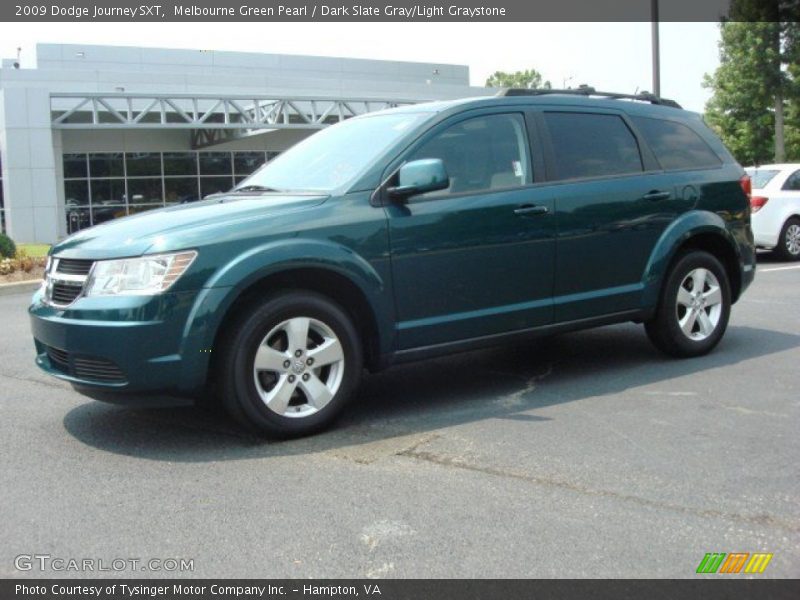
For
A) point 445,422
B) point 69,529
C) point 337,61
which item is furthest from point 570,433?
point 337,61

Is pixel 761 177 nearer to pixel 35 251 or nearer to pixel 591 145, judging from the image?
pixel 591 145

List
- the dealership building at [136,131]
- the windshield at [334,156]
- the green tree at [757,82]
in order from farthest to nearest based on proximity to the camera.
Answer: the dealership building at [136,131], the green tree at [757,82], the windshield at [334,156]

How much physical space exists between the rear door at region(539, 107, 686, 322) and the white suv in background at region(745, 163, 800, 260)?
325 inches

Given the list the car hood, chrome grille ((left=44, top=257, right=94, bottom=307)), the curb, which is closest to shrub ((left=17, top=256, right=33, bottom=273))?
the curb

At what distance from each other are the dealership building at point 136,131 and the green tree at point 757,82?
10.5 m

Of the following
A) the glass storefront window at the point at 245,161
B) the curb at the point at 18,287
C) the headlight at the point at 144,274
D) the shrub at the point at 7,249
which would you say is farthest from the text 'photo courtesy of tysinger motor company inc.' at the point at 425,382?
the glass storefront window at the point at 245,161

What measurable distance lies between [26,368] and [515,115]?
14.0 feet

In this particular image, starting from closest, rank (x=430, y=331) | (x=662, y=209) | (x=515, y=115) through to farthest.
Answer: (x=430, y=331) → (x=515, y=115) → (x=662, y=209)

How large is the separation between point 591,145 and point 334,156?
A: 5.97ft

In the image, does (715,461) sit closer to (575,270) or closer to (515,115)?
(575,270)

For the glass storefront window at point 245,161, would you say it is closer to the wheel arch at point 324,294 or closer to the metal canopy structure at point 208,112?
the metal canopy structure at point 208,112

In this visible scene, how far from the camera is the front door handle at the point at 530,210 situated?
18.5 feet

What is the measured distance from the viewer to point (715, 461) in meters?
4.35

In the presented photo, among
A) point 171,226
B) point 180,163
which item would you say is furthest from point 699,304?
point 180,163
